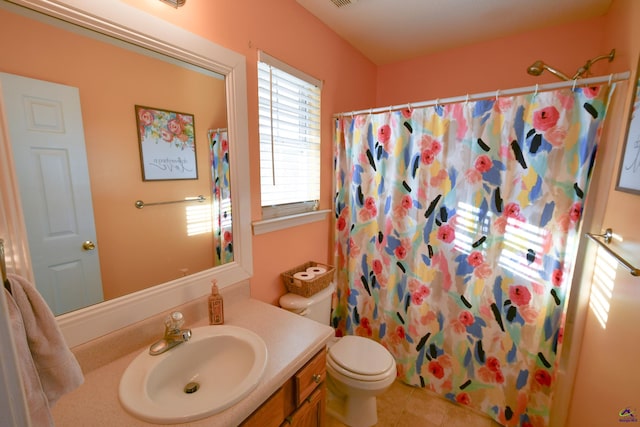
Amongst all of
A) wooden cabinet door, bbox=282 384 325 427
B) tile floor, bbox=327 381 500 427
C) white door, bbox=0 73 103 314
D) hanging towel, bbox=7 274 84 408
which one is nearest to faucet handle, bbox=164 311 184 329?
white door, bbox=0 73 103 314

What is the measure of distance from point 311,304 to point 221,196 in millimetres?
815

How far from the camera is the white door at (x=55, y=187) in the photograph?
0.74 meters

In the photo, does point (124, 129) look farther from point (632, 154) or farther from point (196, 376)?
point (632, 154)

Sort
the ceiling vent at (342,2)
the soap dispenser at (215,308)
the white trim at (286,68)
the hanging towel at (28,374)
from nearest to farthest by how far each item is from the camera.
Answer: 1. the hanging towel at (28,374)
2. the soap dispenser at (215,308)
3. the white trim at (286,68)
4. the ceiling vent at (342,2)

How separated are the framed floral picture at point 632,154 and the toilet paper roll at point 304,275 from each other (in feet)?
4.65

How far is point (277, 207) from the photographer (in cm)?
158

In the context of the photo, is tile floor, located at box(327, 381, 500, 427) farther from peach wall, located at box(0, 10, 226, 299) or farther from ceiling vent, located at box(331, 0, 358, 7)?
ceiling vent, located at box(331, 0, 358, 7)

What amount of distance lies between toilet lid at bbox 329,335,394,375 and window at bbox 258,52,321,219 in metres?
0.89

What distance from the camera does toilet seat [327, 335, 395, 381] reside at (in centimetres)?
141

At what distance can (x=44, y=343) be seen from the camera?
0.54 metres

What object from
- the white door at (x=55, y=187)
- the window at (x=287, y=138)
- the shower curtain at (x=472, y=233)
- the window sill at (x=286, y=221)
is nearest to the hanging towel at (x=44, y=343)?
the white door at (x=55, y=187)

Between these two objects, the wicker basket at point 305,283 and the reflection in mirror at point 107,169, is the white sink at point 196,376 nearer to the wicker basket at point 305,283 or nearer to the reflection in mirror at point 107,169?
the reflection in mirror at point 107,169

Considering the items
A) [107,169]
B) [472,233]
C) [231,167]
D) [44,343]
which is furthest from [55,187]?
[472,233]

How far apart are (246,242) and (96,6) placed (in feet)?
3.37
